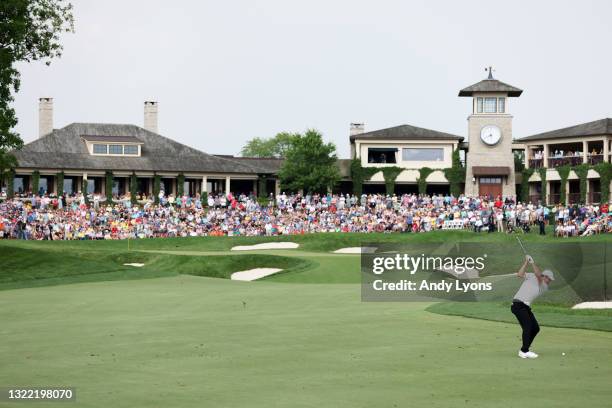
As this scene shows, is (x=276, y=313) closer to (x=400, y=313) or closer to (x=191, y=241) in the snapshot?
(x=400, y=313)

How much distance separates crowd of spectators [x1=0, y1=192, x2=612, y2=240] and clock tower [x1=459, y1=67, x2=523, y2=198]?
30.0 feet

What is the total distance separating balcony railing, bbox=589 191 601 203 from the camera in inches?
2832

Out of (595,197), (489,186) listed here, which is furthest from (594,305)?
(489,186)

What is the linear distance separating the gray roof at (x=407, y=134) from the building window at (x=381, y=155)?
1.18 m

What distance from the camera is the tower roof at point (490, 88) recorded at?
250 ft

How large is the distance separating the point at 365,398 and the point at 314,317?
9.99 metres

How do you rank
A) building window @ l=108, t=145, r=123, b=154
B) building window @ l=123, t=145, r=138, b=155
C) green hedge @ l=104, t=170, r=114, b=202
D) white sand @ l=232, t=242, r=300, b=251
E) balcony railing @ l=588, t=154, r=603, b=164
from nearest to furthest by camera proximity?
white sand @ l=232, t=242, r=300, b=251 → balcony railing @ l=588, t=154, r=603, b=164 → green hedge @ l=104, t=170, r=114, b=202 → building window @ l=108, t=145, r=123, b=154 → building window @ l=123, t=145, r=138, b=155

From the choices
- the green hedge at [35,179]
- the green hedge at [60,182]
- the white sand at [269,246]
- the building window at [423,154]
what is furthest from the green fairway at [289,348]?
the building window at [423,154]

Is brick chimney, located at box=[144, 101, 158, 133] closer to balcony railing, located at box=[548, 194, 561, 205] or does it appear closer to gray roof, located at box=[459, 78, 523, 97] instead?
gray roof, located at box=[459, 78, 523, 97]

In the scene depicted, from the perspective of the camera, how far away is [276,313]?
23.4 m

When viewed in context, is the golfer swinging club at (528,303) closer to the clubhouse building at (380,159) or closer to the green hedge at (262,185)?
the clubhouse building at (380,159)

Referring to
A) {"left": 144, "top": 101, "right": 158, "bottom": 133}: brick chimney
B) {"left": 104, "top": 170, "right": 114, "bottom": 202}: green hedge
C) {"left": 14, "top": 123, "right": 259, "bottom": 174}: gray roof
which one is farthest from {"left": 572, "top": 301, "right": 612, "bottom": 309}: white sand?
{"left": 144, "top": 101, "right": 158, "bottom": 133}: brick chimney

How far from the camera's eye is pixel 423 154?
80.6 meters

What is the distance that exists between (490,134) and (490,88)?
13.1 ft
